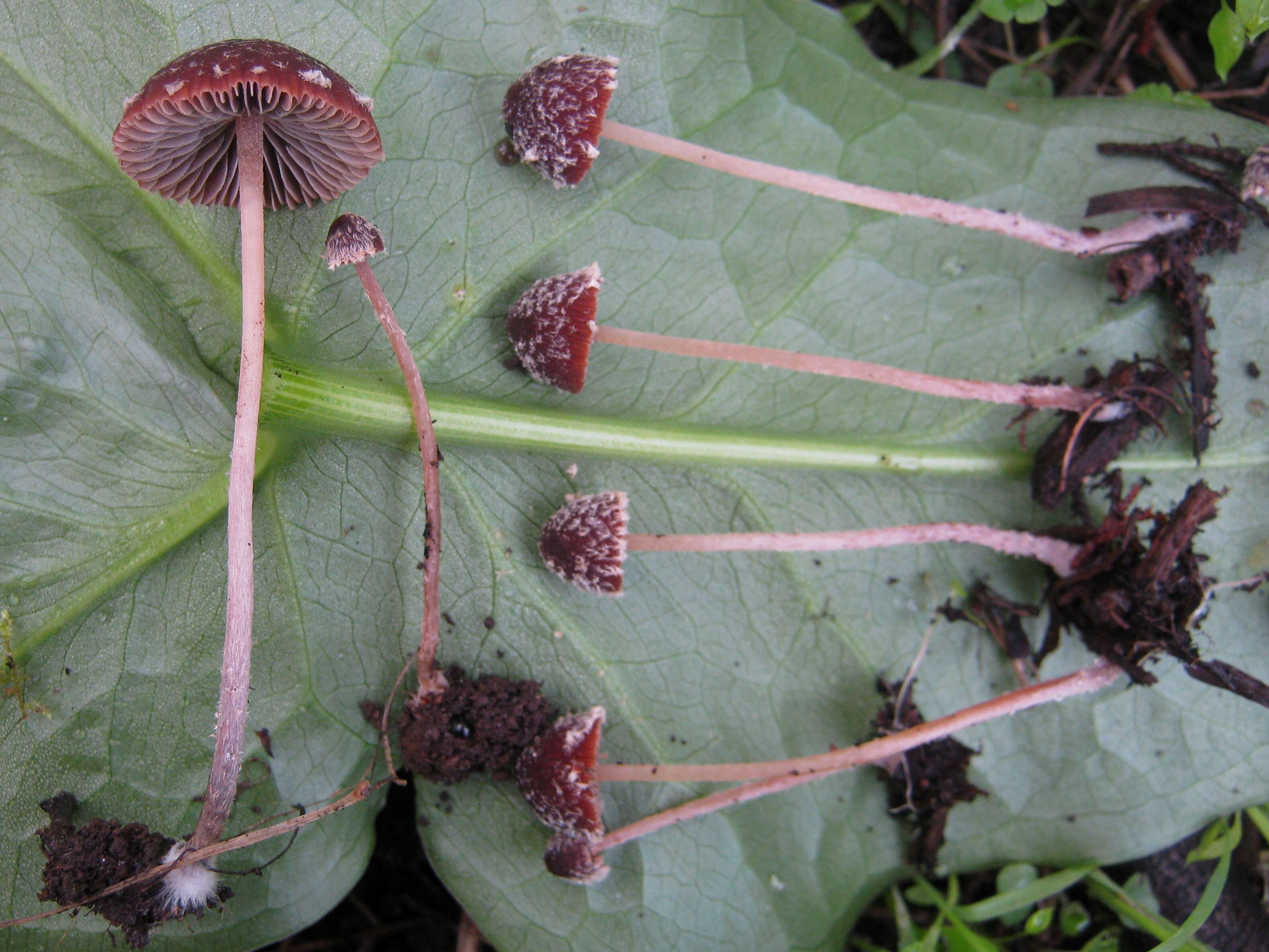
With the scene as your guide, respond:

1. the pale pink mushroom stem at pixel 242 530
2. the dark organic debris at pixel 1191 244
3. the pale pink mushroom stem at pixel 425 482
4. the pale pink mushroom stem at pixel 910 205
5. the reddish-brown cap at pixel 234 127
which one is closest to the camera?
the reddish-brown cap at pixel 234 127

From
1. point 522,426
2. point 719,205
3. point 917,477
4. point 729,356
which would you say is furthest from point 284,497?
point 917,477

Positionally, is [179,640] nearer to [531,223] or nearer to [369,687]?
[369,687]

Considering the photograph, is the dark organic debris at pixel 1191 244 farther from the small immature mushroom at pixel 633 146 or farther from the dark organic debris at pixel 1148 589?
the dark organic debris at pixel 1148 589

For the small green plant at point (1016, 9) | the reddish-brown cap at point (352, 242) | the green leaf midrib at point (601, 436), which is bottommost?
the green leaf midrib at point (601, 436)

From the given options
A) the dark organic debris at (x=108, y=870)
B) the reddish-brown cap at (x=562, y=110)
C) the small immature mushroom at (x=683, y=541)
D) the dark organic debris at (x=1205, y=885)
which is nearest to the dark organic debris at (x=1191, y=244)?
A: the small immature mushroom at (x=683, y=541)

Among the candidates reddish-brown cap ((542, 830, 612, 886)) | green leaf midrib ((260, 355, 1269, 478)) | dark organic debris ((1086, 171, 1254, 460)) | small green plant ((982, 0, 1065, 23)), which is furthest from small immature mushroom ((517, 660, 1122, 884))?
small green plant ((982, 0, 1065, 23))

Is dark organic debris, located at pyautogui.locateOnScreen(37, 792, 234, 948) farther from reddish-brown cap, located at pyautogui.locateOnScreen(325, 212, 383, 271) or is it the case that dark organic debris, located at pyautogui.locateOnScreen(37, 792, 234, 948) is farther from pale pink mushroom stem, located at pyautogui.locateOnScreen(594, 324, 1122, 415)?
pale pink mushroom stem, located at pyautogui.locateOnScreen(594, 324, 1122, 415)

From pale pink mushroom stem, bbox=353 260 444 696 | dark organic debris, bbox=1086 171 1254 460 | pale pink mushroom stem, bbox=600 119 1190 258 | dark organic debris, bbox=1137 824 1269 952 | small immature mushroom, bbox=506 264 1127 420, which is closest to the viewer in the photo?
pale pink mushroom stem, bbox=353 260 444 696
